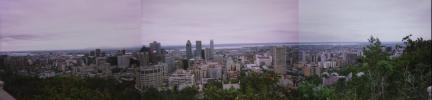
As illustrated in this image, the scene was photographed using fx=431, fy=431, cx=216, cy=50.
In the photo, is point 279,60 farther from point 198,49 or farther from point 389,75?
point 389,75

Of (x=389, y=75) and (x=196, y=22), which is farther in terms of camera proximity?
(x=389, y=75)

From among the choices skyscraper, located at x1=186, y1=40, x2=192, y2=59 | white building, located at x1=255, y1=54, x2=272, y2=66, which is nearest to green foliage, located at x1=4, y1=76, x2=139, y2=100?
skyscraper, located at x1=186, y1=40, x2=192, y2=59

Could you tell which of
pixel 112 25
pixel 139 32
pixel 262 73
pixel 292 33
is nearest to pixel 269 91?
pixel 262 73

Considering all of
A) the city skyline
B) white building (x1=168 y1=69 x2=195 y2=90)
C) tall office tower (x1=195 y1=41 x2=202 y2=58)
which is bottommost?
white building (x1=168 y1=69 x2=195 y2=90)

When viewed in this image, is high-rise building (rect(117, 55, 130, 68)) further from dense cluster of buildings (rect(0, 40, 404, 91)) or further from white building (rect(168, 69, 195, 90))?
white building (rect(168, 69, 195, 90))

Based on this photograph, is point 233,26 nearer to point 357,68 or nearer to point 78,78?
point 357,68

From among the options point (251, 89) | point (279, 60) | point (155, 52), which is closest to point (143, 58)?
point (155, 52)

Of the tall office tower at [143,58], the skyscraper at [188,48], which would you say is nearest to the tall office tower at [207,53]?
the skyscraper at [188,48]
